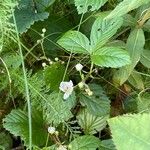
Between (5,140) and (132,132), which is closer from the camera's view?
(132,132)

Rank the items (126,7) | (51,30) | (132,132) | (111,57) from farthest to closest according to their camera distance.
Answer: (51,30) → (111,57) → (126,7) → (132,132)

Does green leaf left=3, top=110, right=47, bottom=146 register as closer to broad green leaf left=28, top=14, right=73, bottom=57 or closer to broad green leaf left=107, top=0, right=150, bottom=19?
broad green leaf left=28, top=14, right=73, bottom=57

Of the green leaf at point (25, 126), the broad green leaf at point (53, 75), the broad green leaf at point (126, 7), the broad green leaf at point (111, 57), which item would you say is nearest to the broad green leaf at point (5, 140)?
the green leaf at point (25, 126)

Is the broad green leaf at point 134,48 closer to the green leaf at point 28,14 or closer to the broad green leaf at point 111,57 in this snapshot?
the broad green leaf at point 111,57

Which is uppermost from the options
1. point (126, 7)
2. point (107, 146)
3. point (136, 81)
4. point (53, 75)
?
point (126, 7)

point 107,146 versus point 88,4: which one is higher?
point 88,4

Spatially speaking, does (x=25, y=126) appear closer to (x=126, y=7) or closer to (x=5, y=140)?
(x=5, y=140)

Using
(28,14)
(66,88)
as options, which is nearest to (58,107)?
(66,88)
